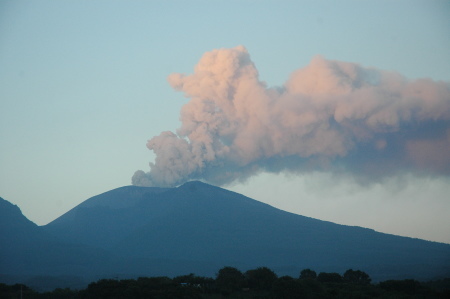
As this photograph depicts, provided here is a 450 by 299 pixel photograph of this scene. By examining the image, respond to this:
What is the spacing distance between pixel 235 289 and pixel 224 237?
65.4 meters

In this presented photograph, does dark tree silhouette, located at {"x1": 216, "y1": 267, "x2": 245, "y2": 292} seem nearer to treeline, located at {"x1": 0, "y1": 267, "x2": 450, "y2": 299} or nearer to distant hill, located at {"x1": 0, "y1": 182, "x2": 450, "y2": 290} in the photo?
treeline, located at {"x1": 0, "y1": 267, "x2": 450, "y2": 299}

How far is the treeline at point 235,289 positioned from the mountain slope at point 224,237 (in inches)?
1647

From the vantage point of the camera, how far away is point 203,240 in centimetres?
12162

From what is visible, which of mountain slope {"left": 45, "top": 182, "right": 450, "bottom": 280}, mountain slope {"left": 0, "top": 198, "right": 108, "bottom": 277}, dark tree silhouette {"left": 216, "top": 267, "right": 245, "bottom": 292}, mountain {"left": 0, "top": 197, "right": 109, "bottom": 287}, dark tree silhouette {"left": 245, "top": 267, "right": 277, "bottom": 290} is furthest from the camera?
mountain slope {"left": 45, "top": 182, "right": 450, "bottom": 280}

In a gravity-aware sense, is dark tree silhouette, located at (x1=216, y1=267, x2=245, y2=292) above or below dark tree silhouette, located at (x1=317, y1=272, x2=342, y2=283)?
below

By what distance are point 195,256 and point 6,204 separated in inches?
1705

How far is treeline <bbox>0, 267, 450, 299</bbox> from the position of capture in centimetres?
4900

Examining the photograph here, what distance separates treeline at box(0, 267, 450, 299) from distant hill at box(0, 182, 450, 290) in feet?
128

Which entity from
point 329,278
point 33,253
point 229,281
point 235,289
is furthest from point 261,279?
point 33,253

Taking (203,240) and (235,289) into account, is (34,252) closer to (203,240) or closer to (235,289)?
(203,240)

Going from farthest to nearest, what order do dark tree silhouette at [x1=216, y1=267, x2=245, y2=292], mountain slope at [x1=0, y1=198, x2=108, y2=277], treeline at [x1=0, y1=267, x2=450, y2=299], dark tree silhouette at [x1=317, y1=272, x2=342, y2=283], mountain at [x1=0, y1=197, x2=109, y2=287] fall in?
mountain slope at [x1=0, y1=198, x2=108, y2=277] < mountain at [x1=0, y1=197, x2=109, y2=287] < dark tree silhouette at [x1=317, y1=272, x2=342, y2=283] < dark tree silhouette at [x1=216, y1=267, x2=245, y2=292] < treeline at [x1=0, y1=267, x2=450, y2=299]

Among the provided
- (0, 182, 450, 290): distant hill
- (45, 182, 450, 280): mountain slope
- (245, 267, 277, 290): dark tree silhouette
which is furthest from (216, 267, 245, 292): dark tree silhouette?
(45, 182, 450, 280): mountain slope

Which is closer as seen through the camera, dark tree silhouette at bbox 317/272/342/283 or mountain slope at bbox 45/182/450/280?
dark tree silhouette at bbox 317/272/342/283

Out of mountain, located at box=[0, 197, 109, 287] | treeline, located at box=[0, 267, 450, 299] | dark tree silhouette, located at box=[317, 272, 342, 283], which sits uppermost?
mountain, located at box=[0, 197, 109, 287]
